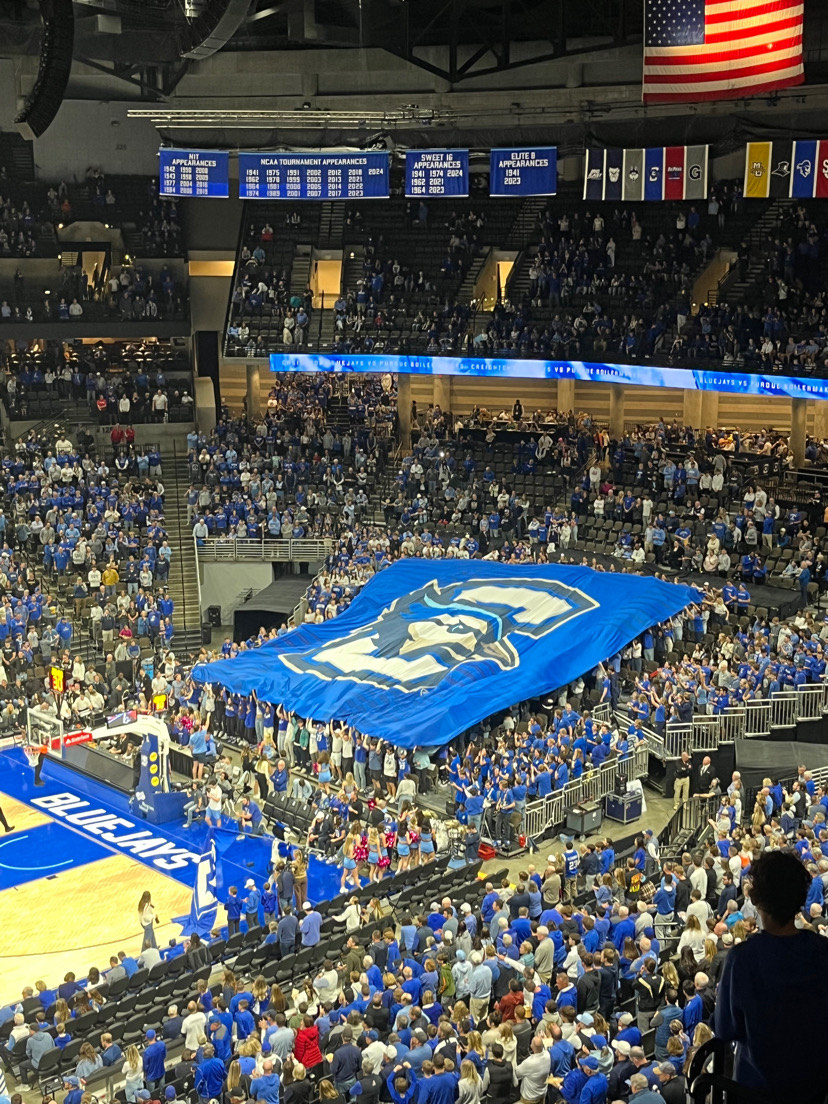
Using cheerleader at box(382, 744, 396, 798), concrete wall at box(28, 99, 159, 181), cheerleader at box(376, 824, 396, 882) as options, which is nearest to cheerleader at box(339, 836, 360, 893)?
cheerleader at box(376, 824, 396, 882)

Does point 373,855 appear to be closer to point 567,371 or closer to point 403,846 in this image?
point 403,846

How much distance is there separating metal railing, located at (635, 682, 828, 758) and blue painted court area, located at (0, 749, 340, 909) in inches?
277

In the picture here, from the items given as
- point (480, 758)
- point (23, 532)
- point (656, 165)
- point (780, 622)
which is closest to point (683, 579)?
point (780, 622)

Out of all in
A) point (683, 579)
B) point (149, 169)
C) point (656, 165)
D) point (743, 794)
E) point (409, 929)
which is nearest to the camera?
point (409, 929)

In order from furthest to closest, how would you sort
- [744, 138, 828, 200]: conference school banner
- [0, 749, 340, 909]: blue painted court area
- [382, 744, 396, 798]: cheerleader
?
[744, 138, 828, 200]: conference school banner, [382, 744, 396, 798]: cheerleader, [0, 749, 340, 909]: blue painted court area

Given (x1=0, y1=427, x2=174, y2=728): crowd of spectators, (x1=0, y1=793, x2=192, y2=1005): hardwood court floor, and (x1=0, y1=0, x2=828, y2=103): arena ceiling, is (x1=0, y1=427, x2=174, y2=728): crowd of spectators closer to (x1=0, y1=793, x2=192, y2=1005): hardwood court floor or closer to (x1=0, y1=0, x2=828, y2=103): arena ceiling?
(x1=0, y1=793, x2=192, y2=1005): hardwood court floor

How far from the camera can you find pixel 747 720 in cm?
2658

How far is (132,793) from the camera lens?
28203mm

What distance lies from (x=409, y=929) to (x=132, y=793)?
10924 millimetres

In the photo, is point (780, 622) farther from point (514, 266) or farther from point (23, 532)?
point (23, 532)

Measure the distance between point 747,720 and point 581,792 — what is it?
11.9 ft

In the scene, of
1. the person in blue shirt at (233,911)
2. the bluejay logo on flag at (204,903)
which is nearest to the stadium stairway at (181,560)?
the bluejay logo on flag at (204,903)

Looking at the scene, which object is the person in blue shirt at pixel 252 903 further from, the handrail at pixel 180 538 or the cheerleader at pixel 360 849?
the handrail at pixel 180 538

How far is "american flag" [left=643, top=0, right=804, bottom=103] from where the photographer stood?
27031 millimetres
